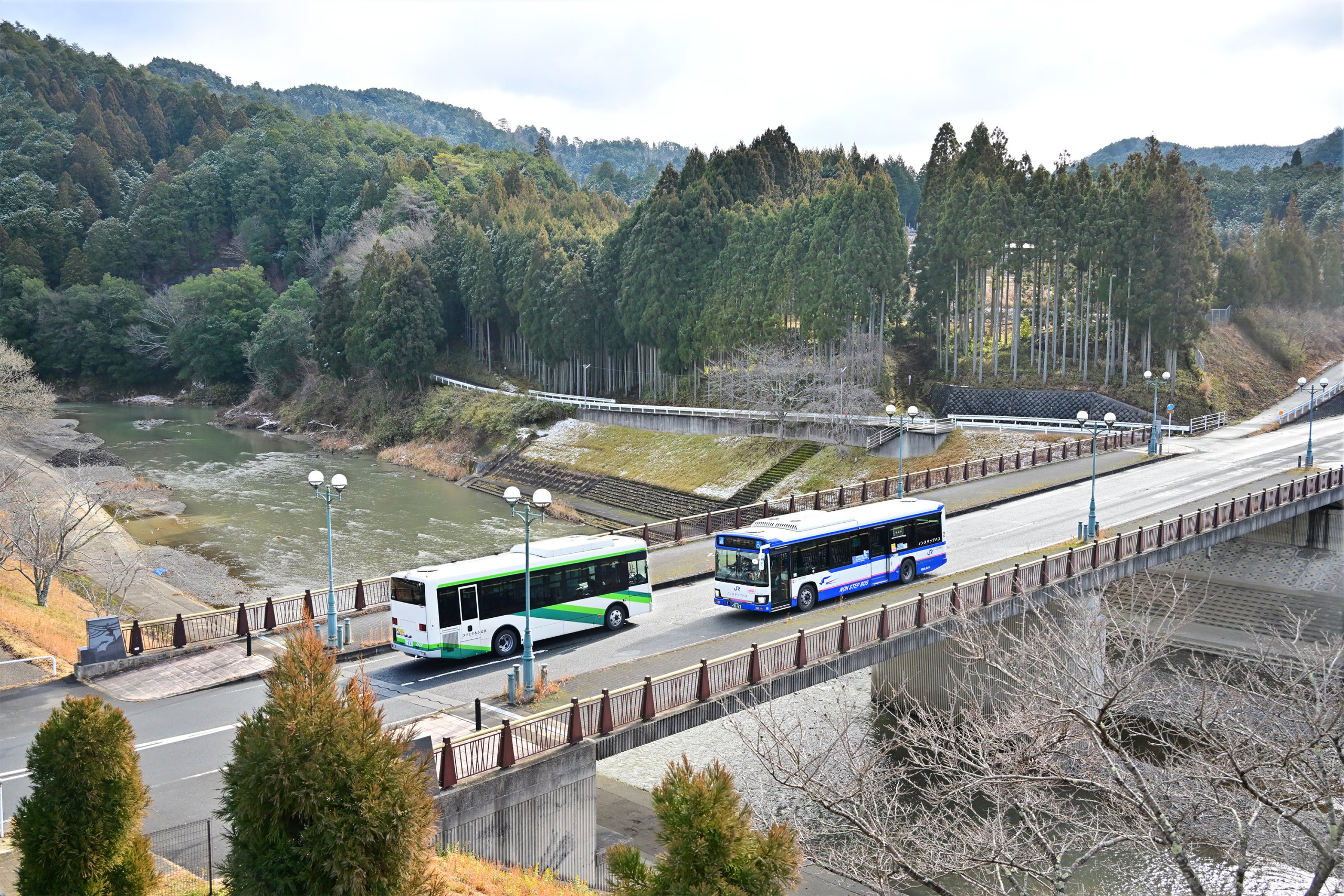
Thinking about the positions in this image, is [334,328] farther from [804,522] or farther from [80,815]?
[80,815]

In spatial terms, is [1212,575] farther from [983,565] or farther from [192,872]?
[192,872]

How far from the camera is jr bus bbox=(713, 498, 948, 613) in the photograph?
73.6 ft

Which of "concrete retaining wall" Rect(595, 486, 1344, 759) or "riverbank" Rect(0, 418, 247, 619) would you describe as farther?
"riverbank" Rect(0, 418, 247, 619)

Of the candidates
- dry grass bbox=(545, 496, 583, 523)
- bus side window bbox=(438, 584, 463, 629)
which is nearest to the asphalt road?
bus side window bbox=(438, 584, 463, 629)

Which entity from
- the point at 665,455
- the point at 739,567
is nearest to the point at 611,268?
the point at 665,455

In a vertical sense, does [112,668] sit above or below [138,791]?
below

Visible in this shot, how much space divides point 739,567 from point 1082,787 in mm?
9127

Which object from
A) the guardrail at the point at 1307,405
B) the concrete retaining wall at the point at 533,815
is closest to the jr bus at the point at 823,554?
the concrete retaining wall at the point at 533,815

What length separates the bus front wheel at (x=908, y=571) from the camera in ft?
82.7

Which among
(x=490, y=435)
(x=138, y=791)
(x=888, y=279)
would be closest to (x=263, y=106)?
(x=490, y=435)

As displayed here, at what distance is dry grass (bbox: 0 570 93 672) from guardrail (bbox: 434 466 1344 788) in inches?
388

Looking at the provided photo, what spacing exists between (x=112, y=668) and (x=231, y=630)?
2.33 m

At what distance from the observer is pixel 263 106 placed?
150625mm

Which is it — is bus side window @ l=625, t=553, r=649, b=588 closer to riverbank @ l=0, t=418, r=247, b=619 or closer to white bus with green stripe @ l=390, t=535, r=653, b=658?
white bus with green stripe @ l=390, t=535, r=653, b=658
